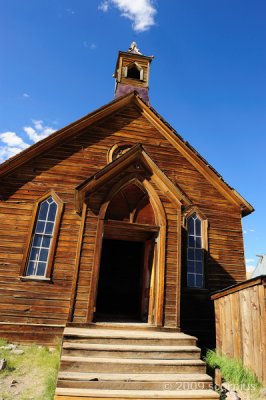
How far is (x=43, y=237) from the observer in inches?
353

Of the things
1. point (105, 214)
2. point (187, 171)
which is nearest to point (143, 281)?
point (105, 214)

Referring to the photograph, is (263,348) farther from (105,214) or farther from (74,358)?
(105,214)

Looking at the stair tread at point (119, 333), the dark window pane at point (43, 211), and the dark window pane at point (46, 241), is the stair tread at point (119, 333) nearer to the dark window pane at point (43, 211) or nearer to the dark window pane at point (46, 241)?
the dark window pane at point (46, 241)

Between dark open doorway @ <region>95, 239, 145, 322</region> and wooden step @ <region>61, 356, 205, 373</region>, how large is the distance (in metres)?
5.19

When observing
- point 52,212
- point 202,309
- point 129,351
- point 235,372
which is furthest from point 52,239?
point 235,372

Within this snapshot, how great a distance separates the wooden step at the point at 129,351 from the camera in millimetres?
5441

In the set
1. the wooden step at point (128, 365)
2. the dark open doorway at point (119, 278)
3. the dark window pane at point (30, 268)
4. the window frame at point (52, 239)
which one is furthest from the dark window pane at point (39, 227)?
the wooden step at point (128, 365)

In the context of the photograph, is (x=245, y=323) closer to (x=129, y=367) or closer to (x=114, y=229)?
(x=129, y=367)

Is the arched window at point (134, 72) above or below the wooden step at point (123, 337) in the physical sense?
above

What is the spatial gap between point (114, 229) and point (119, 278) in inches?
140

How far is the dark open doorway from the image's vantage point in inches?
428

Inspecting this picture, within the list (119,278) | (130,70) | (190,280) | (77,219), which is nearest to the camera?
(77,219)

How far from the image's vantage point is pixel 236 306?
7090 millimetres

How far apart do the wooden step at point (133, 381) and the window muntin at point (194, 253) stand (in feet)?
15.8
